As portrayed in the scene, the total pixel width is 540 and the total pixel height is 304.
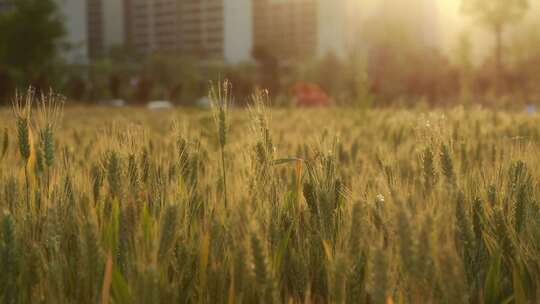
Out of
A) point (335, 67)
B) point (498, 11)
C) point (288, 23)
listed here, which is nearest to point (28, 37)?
point (335, 67)

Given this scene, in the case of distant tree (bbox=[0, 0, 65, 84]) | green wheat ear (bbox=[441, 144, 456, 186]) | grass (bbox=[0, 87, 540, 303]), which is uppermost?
distant tree (bbox=[0, 0, 65, 84])

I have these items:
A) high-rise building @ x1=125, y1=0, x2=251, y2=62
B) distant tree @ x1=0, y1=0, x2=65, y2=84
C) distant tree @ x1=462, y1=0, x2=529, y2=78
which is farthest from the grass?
high-rise building @ x1=125, y1=0, x2=251, y2=62

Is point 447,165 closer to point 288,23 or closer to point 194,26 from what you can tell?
point 288,23

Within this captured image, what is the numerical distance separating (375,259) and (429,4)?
11170 cm

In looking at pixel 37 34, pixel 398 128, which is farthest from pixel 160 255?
pixel 37 34

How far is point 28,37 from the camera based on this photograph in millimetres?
26812

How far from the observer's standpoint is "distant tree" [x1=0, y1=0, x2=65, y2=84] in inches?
1053

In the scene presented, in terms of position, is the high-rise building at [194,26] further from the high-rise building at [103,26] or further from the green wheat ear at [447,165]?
the green wheat ear at [447,165]

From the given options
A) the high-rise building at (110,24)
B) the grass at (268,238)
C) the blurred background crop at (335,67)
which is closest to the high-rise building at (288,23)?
the blurred background crop at (335,67)

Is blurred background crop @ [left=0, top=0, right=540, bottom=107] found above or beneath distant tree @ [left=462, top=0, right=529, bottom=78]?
beneath

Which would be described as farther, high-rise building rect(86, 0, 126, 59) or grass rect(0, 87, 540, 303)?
high-rise building rect(86, 0, 126, 59)

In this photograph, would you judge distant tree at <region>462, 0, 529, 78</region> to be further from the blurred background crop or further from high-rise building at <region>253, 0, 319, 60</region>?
high-rise building at <region>253, 0, 319, 60</region>

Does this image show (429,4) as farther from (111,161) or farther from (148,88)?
(111,161)

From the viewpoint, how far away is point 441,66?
2873 centimetres
